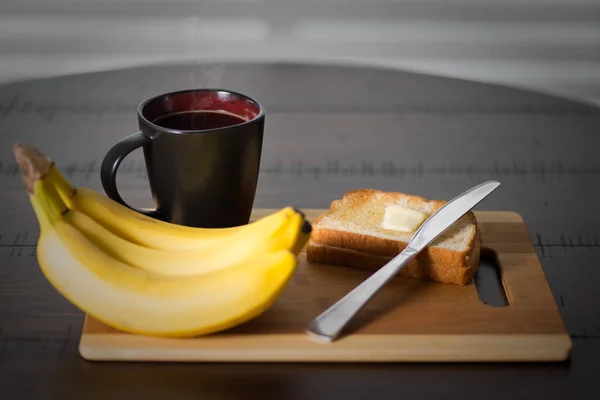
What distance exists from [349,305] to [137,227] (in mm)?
208

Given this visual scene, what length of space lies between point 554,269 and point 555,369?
189 millimetres

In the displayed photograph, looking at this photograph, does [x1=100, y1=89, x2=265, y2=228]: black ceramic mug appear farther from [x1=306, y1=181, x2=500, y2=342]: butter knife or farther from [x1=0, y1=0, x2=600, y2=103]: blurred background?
[x1=0, y1=0, x2=600, y2=103]: blurred background

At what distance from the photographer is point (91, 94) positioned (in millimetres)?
1285

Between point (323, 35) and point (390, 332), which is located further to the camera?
point (323, 35)

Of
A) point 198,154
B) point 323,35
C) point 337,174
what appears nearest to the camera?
point 198,154

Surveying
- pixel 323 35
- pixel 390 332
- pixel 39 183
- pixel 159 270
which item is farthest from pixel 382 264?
pixel 323 35

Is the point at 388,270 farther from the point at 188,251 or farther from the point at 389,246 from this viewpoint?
the point at 188,251

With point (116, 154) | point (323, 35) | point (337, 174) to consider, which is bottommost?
point (323, 35)

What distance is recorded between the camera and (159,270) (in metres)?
0.66

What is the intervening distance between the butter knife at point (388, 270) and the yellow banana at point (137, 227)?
0.10 m

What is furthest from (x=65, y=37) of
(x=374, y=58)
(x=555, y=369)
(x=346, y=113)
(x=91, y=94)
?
(x=555, y=369)

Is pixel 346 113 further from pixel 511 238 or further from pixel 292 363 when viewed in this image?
pixel 292 363

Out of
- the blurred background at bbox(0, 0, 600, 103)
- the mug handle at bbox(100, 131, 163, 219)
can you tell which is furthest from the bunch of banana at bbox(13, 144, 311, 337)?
the blurred background at bbox(0, 0, 600, 103)

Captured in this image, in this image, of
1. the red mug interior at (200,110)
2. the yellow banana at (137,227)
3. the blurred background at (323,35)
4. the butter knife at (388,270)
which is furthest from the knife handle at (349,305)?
the blurred background at (323,35)
